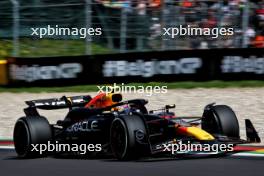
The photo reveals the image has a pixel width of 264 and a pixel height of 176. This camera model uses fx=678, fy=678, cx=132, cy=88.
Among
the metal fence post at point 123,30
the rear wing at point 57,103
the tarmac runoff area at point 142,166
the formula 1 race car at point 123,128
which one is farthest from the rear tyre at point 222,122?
the metal fence post at point 123,30

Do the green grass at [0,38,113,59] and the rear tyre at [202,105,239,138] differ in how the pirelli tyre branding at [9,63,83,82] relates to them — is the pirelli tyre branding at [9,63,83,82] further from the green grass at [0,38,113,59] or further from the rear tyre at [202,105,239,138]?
the rear tyre at [202,105,239,138]

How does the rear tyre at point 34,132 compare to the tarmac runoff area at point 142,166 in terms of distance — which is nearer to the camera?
the tarmac runoff area at point 142,166

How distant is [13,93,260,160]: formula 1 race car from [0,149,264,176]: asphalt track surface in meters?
0.19

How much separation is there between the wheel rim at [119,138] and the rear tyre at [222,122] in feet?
4.21

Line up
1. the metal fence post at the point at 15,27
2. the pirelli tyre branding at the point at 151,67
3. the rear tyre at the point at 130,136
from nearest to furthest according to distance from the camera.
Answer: the rear tyre at the point at 130,136
the pirelli tyre branding at the point at 151,67
the metal fence post at the point at 15,27

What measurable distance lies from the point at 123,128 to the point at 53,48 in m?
9.58

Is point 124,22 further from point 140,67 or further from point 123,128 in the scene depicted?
point 123,128

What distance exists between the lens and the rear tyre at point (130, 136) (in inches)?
291

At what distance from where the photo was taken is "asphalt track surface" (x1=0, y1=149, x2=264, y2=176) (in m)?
6.89

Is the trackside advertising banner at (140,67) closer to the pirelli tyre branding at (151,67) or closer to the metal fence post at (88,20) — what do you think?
the pirelli tyre branding at (151,67)

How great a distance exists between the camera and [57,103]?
29.7ft

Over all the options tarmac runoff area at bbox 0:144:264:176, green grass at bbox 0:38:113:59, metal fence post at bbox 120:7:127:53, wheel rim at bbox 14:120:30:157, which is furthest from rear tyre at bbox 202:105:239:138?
green grass at bbox 0:38:113:59

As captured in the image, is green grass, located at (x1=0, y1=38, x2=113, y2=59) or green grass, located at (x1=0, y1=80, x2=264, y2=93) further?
green grass, located at (x1=0, y1=38, x2=113, y2=59)

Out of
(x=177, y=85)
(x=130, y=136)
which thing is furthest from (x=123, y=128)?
(x=177, y=85)
